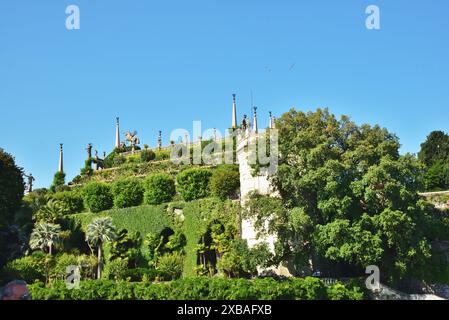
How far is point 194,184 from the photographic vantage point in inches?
1708

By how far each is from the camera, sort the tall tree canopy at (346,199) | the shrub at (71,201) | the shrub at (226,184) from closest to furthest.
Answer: the tall tree canopy at (346,199) < the shrub at (226,184) < the shrub at (71,201)

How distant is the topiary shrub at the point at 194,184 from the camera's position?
4325 centimetres

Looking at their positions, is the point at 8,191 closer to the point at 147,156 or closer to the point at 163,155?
the point at 147,156

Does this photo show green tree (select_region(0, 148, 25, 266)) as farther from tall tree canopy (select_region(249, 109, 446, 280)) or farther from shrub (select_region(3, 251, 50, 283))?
tall tree canopy (select_region(249, 109, 446, 280))

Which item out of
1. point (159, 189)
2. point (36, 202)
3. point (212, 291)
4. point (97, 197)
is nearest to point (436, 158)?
point (159, 189)

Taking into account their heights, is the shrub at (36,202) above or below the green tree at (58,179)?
below

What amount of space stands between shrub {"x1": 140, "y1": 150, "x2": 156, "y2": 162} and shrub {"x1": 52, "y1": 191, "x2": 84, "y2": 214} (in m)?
11.4

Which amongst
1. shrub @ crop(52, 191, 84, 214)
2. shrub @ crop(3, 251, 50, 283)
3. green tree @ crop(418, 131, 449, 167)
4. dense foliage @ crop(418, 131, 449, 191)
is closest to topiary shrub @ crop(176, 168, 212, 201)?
shrub @ crop(52, 191, 84, 214)

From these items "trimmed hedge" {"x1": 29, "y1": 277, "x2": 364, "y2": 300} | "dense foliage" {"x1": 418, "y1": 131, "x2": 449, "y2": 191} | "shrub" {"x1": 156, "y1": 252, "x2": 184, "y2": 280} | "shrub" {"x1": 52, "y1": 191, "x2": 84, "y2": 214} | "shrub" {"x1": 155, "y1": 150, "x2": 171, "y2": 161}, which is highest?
"shrub" {"x1": 155, "y1": 150, "x2": 171, "y2": 161}

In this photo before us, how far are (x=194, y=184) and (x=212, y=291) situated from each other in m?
13.1

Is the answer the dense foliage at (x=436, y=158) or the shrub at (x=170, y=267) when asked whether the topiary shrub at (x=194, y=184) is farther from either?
the dense foliage at (x=436, y=158)

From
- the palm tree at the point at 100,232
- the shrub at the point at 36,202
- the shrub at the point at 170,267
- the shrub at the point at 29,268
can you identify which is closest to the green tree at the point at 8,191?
the shrub at the point at 36,202

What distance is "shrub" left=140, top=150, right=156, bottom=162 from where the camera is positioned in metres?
59.5

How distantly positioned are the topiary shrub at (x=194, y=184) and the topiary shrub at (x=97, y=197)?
693 cm
